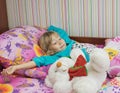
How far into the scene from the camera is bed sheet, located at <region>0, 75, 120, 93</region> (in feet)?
4.07

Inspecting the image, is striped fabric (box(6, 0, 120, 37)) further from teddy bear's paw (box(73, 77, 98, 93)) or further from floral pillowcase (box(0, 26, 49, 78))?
teddy bear's paw (box(73, 77, 98, 93))

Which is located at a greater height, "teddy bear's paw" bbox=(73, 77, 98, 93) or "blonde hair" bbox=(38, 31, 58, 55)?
"blonde hair" bbox=(38, 31, 58, 55)

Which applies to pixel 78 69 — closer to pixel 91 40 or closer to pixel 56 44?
pixel 56 44

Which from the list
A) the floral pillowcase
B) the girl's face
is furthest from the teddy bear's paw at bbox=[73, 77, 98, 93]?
the girl's face

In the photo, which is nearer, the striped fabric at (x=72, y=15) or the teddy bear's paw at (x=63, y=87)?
the teddy bear's paw at (x=63, y=87)

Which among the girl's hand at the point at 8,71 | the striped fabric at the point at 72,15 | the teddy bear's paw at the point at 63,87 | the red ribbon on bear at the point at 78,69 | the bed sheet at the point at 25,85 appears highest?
the striped fabric at the point at 72,15

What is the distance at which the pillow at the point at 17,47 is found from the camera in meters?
1.63

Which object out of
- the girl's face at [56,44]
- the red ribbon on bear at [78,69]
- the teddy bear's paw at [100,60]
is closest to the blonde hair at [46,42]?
the girl's face at [56,44]

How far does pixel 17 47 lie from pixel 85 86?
28.8 inches

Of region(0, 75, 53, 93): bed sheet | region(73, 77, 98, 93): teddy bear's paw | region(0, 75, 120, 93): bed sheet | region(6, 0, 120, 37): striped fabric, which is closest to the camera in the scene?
region(73, 77, 98, 93): teddy bear's paw

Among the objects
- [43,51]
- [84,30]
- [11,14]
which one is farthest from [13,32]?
[84,30]

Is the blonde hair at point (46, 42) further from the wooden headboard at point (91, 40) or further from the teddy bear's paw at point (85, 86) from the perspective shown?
Result: the teddy bear's paw at point (85, 86)

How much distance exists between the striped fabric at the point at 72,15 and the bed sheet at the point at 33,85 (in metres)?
0.61

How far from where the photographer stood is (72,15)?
78.7 inches
